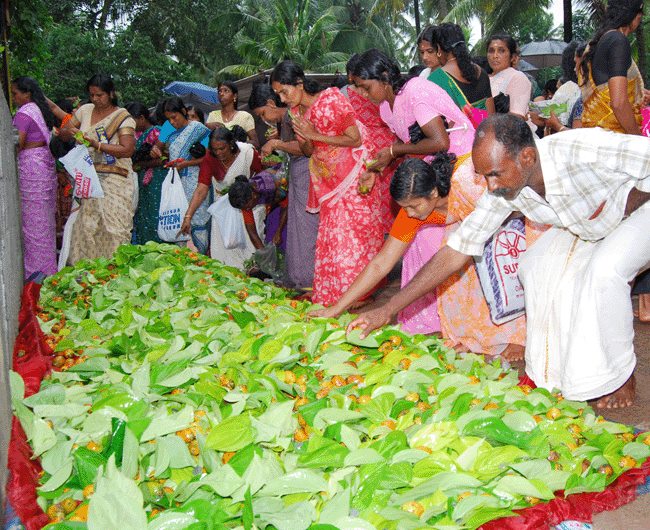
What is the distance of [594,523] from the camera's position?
6.90 feet

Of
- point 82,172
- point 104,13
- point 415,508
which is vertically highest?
point 104,13

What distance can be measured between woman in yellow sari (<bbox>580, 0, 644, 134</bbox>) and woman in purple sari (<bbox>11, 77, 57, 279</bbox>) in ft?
13.0

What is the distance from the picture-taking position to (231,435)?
2.16 meters

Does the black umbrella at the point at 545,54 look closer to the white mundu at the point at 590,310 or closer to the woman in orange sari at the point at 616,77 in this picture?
the woman in orange sari at the point at 616,77

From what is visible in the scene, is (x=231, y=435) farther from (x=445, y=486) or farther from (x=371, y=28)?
(x=371, y=28)

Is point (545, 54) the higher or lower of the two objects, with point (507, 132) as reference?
higher

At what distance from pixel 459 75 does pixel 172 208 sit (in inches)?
123

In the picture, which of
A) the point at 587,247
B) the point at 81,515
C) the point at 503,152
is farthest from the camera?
the point at 587,247

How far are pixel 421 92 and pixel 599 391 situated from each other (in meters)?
1.86

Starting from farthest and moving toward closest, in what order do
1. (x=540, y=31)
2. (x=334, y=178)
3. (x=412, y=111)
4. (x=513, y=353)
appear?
(x=540, y=31) < (x=334, y=178) < (x=412, y=111) < (x=513, y=353)

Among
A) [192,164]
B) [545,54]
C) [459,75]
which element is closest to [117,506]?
[459,75]

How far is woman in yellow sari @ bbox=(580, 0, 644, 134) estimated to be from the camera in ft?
13.1

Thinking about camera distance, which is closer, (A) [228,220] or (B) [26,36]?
(A) [228,220]

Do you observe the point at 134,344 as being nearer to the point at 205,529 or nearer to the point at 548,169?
the point at 205,529
